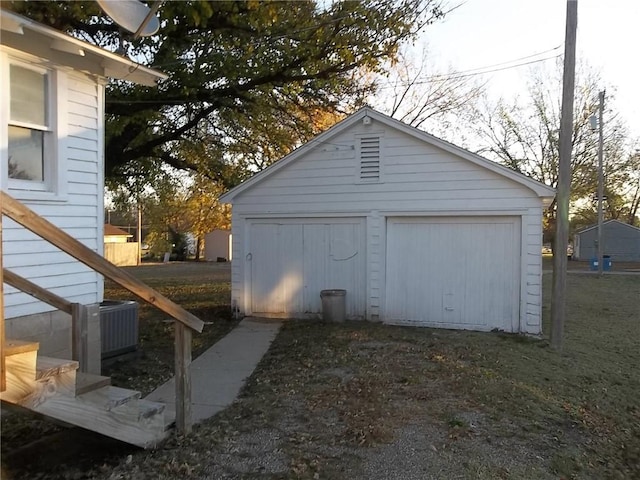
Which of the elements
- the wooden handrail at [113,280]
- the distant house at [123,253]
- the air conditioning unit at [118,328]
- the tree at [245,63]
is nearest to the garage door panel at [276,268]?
the tree at [245,63]

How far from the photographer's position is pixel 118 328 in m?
6.96

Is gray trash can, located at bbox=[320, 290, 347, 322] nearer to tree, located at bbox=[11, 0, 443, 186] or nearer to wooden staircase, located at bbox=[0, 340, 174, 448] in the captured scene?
tree, located at bbox=[11, 0, 443, 186]

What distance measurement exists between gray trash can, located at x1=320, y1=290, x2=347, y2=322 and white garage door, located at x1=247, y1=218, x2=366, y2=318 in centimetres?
42

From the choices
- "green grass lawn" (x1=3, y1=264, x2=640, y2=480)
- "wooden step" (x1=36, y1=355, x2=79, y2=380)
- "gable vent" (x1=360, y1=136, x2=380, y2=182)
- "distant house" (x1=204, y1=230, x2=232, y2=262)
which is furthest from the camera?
"distant house" (x1=204, y1=230, x2=232, y2=262)

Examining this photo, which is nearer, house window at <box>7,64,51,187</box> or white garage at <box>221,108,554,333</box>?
house window at <box>7,64,51,187</box>

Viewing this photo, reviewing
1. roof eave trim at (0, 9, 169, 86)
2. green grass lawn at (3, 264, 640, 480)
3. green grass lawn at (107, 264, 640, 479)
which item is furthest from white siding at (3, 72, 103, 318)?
green grass lawn at (107, 264, 640, 479)

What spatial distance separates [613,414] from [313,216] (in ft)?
22.6

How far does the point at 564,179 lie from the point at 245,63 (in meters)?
6.89

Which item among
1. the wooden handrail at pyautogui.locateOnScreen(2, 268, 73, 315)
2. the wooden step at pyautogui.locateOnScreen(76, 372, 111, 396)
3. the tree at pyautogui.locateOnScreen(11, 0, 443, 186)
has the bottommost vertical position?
the wooden step at pyautogui.locateOnScreen(76, 372, 111, 396)

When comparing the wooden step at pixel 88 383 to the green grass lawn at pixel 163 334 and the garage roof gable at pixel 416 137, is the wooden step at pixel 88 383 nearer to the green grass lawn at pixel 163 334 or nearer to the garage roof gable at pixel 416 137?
the green grass lawn at pixel 163 334

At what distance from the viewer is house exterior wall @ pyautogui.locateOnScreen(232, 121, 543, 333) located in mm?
9609

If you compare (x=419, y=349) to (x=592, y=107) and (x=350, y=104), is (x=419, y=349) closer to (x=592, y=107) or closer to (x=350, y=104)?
(x=350, y=104)

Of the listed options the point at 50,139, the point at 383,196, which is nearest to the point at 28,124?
the point at 50,139

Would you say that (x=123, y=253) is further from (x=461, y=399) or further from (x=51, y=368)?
(x=51, y=368)
